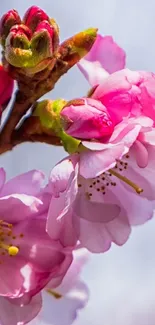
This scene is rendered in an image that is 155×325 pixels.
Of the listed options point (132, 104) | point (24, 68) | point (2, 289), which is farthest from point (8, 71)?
point (2, 289)

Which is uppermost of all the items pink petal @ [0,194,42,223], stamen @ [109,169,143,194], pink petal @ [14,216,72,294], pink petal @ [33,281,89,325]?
stamen @ [109,169,143,194]

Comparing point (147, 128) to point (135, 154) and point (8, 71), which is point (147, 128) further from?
point (8, 71)

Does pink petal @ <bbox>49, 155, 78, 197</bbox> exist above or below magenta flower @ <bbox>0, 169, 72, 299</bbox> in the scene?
above

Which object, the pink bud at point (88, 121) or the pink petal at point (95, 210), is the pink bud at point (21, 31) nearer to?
the pink bud at point (88, 121)

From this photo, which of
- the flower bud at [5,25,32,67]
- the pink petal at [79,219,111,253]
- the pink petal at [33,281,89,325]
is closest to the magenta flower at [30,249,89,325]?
the pink petal at [33,281,89,325]

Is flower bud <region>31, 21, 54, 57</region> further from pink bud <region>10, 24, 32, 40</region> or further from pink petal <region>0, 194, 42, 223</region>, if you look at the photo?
pink petal <region>0, 194, 42, 223</region>

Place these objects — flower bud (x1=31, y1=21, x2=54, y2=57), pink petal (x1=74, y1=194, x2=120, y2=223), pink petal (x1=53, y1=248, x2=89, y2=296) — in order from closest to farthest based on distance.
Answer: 1. flower bud (x1=31, y1=21, x2=54, y2=57)
2. pink petal (x1=74, y1=194, x2=120, y2=223)
3. pink petal (x1=53, y1=248, x2=89, y2=296)

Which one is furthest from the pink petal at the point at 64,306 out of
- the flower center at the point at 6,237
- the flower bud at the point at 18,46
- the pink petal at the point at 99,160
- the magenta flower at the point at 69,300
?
the flower bud at the point at 18,46
